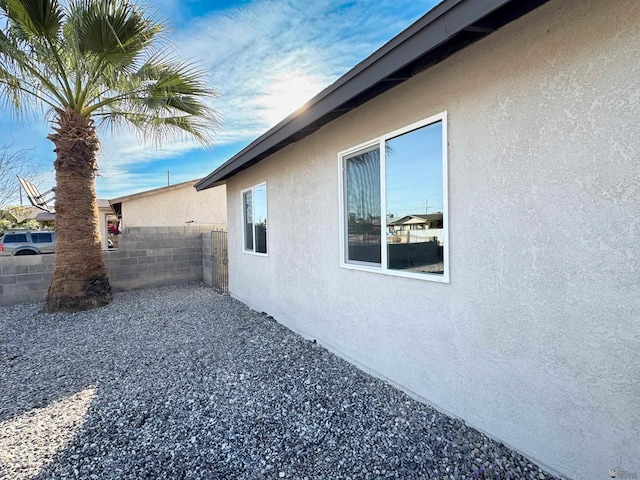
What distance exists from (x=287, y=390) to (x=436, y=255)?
7.11ft

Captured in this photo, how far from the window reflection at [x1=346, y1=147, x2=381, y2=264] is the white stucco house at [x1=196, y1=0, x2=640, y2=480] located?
0.02 meters

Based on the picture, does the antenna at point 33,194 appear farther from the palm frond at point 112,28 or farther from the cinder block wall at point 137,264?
the palm frond at point 112,28

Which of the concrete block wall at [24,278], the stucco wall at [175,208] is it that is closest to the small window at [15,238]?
the stucco wall at [175,208]

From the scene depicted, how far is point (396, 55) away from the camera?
266 cm

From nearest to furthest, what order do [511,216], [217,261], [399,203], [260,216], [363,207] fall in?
[511,216], [399,203], [363,207], [260,216], [217,261]

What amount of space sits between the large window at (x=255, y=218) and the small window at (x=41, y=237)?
46.7 feet

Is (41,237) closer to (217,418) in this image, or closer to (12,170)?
(12,170)

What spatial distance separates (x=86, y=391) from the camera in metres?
3.71

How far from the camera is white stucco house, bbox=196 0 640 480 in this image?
192cm

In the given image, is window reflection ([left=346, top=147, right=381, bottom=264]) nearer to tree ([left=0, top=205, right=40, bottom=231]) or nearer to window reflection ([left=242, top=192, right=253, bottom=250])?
window reflection ([left=242, top=192, right=253, bottom=250])

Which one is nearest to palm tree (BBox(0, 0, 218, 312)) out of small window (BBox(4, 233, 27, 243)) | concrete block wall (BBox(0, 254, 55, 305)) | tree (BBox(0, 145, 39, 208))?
concrete block wall (BBox(0, 254, 55, 305))

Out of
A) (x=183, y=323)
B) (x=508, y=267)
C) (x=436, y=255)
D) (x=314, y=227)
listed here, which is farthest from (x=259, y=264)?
(x=508, y=267)

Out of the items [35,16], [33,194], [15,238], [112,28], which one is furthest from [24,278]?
[15,238]

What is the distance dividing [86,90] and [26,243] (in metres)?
12.8
